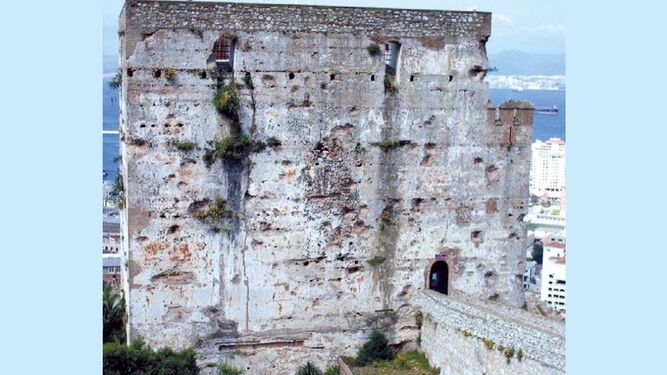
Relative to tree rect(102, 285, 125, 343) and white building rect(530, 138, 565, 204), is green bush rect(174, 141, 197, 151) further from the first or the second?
white building rect(530, 138, 565, 204)

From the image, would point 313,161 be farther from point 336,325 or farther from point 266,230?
point 336,325

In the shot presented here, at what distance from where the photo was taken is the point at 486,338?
19438 mm

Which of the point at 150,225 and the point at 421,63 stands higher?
the point at 421,63

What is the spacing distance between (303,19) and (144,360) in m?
7.78

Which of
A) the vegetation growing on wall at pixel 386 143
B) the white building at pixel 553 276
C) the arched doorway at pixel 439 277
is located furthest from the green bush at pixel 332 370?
the white building at pixel 553 276

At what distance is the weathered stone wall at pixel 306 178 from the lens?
69.8 ft

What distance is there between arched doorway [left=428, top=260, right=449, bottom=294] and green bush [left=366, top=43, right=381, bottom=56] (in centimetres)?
500

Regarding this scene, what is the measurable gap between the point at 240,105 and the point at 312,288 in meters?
4.28

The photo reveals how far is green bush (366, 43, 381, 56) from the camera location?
22.3 metres

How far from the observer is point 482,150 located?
23.5 m

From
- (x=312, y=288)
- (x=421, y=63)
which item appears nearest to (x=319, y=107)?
(x=421, y=63)

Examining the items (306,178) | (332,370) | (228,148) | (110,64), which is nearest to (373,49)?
(306,178)

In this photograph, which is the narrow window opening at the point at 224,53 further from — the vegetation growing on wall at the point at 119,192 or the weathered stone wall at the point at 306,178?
the vegetation growing on wall at the point at 119,192

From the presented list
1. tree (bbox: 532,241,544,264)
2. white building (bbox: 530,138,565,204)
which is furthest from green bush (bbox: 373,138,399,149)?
tree (bbox: 532,241,544,264)
